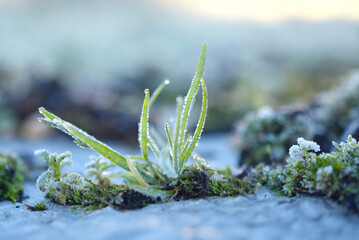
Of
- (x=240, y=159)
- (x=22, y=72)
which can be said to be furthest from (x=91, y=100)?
(x=240, y=159)

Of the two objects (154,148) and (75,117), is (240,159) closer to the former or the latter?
(154,148)

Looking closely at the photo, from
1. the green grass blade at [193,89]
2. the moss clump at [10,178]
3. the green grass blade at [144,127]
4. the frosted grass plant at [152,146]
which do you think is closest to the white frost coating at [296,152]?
the frosted grass plant at [152,146]

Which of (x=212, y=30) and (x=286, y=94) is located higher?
(x=212, y=30)

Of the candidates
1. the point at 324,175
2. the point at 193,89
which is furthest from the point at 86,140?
the point at 324,175

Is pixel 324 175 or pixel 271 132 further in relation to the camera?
pixel 271 132

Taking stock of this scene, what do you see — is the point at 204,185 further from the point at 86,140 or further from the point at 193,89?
the point at 86,140

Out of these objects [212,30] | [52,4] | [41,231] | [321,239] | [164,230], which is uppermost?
[52,4]

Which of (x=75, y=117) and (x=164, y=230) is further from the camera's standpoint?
(x=75, y=117)
